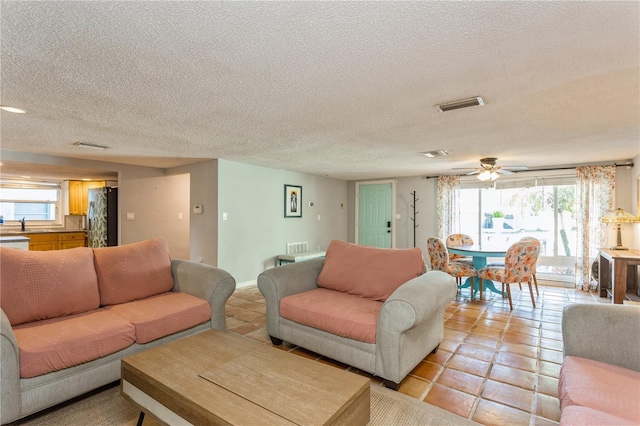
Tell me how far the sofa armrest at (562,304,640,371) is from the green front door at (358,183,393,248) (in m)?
5.76

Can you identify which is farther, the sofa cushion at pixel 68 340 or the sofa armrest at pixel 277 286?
the sofa armrest at pixel 277 286

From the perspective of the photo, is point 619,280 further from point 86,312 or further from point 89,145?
point 89,145

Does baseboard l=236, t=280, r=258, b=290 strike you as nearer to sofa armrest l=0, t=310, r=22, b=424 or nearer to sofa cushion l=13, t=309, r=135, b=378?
sofa cushion l=13, t=309, r=135, b=378

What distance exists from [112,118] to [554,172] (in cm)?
673

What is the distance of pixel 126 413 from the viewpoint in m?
1.91

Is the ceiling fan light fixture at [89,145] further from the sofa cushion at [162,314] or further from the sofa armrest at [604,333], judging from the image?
the sofa armrest at [604,333]

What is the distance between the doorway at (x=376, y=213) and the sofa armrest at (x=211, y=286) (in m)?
5.25

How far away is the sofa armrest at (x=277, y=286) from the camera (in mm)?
2834

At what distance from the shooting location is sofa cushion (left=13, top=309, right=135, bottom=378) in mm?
1786

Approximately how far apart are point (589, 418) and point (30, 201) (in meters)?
9.95

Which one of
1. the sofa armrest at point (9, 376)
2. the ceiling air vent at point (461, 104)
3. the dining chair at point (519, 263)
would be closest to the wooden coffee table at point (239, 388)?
the sofa armrest at point (9, 376)

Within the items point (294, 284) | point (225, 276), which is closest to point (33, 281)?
point (225, 276)

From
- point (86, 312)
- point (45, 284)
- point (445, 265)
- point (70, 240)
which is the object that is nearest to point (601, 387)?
point (445, 265)

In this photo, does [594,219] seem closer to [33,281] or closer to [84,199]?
[33,281]
